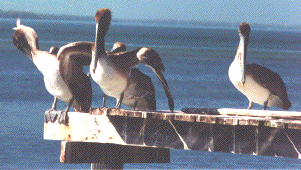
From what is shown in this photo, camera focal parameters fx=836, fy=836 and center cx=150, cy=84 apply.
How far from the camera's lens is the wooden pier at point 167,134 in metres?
5.79

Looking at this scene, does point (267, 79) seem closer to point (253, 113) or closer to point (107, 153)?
point (253, 113)

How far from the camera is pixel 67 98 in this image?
26.7ft

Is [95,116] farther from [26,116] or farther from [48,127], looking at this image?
[26,116]

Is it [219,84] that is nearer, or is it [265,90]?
[265,90]

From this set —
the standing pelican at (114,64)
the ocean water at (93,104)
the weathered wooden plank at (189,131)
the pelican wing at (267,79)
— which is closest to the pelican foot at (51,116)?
the weathered wooden plank at (189,131)

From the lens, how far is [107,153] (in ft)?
23.5

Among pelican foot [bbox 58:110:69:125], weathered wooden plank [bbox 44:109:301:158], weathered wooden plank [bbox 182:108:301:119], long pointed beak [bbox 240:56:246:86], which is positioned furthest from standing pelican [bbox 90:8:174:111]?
long pointed beak [bbox 240:56:246:86]

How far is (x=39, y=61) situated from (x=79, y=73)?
54cm

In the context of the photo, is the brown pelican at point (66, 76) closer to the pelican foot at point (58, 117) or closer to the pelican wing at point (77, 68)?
the pelican wing at point (77, 68)

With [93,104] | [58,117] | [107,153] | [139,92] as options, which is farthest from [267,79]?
[93,104]

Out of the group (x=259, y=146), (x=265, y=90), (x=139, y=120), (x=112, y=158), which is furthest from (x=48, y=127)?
(x=265, y=90)

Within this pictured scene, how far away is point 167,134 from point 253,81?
9.22 feet

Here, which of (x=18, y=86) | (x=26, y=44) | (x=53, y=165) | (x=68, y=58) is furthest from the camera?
(x=18, y=86)

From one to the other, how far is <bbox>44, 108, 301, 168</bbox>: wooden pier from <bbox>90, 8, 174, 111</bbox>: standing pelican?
0.68m
